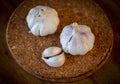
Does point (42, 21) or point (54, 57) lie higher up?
point (42, 21)

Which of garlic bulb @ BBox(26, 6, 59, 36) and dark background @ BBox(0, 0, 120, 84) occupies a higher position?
garlic bulb @ BBox(26, 6, 59, 36)

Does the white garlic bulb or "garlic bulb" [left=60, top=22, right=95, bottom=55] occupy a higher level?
"garlic bulb" [left=60, top=22, right=95, bottom=55]

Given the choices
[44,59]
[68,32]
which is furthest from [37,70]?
[68,32]

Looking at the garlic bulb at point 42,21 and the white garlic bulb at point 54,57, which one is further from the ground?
the garlic bulb at point 42,21
